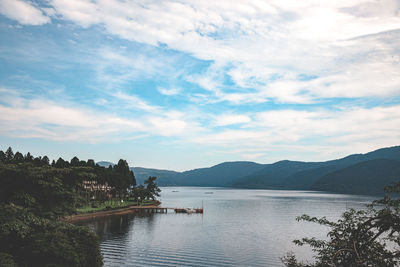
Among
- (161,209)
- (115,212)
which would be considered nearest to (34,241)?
(115,212)

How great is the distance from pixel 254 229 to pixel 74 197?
59.0m

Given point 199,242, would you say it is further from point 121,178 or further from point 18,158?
point 18,158

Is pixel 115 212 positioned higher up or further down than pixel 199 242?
higher up

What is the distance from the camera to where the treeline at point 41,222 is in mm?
18531

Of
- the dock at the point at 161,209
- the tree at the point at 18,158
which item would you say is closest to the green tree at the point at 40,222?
the tree at the point at 18,158

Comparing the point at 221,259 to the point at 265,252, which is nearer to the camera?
the point at 221,259

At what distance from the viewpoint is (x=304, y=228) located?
78250 mm

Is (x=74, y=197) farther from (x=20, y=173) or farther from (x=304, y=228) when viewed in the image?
(x=304, y=228)

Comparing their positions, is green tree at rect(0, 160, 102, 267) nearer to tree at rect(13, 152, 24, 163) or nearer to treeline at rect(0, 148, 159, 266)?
treeline at rect(0, 148, 159, 266)

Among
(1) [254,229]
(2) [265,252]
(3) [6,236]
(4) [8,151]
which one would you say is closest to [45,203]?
(3) [6,236]

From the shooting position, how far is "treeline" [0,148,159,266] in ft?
60.8

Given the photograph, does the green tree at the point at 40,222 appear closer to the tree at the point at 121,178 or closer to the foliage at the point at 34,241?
the foliage at the point at 34,241

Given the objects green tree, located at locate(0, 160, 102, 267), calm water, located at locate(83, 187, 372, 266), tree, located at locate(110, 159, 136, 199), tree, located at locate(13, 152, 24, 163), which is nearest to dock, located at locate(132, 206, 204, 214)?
tree, located at locate(110, 159, 136, 199)

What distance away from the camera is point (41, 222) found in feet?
66.8
